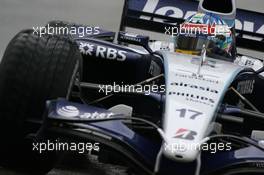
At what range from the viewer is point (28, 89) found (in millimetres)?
3307

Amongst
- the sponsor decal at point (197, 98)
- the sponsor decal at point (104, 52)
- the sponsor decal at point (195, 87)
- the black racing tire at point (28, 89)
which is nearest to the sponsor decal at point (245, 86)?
the sponsor decal at point (104, 52)

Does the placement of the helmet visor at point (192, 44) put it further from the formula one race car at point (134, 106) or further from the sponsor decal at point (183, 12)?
the sponsor decal at point (183, 12)

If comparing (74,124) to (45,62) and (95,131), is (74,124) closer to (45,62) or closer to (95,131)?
(95,131)

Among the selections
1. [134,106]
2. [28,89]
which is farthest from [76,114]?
[134,106]

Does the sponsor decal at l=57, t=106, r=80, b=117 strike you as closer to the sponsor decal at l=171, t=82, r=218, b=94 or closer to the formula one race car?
the formula one race car

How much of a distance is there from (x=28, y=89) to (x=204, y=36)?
166cm

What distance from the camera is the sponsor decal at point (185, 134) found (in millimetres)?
2845

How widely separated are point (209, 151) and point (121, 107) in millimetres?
1215

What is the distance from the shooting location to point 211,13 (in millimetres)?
4926

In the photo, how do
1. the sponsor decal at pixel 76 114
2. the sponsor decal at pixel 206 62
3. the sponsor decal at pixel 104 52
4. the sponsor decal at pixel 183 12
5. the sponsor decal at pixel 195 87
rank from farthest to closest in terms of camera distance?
the sponsor decal at pixel 183 12
the sponsor decal at pixel 104 52
the sponsor decal at pixel 206 62
the sponsor decal at pixel 195 87
the sponsor decal at pixel 76 114

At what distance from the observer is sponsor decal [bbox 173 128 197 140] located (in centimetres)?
284

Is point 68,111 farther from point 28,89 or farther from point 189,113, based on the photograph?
point 189,113

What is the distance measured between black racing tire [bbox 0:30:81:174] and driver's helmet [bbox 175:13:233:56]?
124 centimetres

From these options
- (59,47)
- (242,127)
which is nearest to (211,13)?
(242,127)
